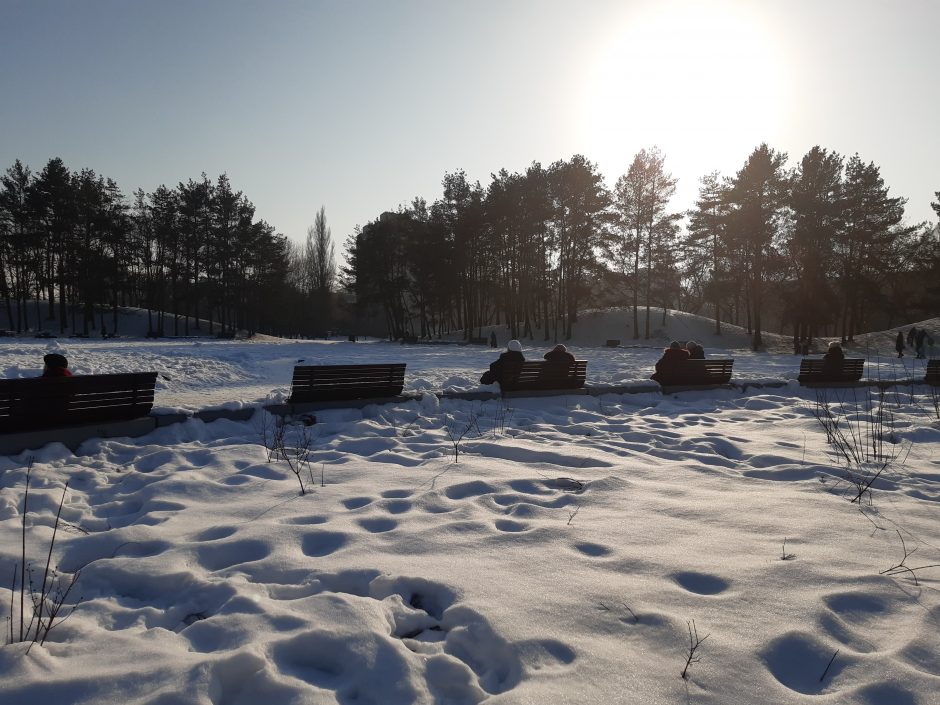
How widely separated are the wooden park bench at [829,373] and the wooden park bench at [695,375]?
2107 millimetres

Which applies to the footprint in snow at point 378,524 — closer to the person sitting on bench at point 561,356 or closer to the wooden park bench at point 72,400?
the wooden park bench at point 72,400

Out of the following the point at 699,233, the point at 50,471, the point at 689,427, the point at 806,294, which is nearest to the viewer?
the point at 50,471

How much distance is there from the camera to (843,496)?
13.8ft

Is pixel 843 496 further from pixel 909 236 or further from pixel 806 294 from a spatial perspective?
pixel 909 236

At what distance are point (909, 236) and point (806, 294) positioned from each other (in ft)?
62.8

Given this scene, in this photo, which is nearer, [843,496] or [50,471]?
[843,496]

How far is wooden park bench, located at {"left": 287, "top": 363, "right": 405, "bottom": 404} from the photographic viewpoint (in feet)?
25.2

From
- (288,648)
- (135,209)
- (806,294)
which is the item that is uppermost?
(135,209)

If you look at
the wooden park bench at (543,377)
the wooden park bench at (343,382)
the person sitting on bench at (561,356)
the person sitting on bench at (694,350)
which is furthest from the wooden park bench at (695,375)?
the wooden park bench at (343,382)

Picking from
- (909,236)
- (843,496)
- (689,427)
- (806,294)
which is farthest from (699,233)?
(843,496)

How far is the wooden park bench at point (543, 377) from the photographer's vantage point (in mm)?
9414

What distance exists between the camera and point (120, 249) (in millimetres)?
43562

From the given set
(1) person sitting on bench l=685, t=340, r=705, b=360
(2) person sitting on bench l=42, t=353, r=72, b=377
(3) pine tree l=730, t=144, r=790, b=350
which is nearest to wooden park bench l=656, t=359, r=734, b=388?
(1) person sitting on bench l=685, t=340, r=705, b=360

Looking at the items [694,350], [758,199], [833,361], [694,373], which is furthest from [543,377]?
[758,199]
